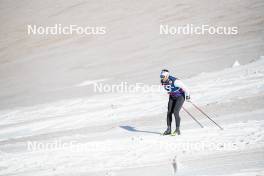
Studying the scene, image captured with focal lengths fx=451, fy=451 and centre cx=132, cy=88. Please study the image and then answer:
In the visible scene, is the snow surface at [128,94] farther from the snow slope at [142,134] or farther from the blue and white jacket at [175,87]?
the blue and white jacket at [175,87]

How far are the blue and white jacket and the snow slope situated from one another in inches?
38.0

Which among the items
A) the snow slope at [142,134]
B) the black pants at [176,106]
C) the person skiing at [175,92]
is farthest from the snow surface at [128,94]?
the person skiing at [175,92]

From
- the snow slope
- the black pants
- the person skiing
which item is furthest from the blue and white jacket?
the snow slope

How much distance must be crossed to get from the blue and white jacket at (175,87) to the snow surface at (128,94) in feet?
3.22

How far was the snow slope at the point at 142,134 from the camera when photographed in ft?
28.7

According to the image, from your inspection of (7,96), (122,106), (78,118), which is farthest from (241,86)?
(7,96)

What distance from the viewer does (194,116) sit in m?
12.4

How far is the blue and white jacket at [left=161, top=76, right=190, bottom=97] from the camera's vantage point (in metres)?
10.4

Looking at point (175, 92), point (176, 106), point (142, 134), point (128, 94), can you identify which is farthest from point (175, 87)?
point (128, 94)

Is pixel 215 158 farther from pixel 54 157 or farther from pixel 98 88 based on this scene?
pixel 98 88

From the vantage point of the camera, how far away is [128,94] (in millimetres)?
16891

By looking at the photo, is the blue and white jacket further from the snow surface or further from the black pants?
the snow surface

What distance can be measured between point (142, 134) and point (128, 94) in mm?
5585

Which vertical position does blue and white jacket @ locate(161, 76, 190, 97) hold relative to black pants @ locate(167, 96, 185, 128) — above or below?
above
